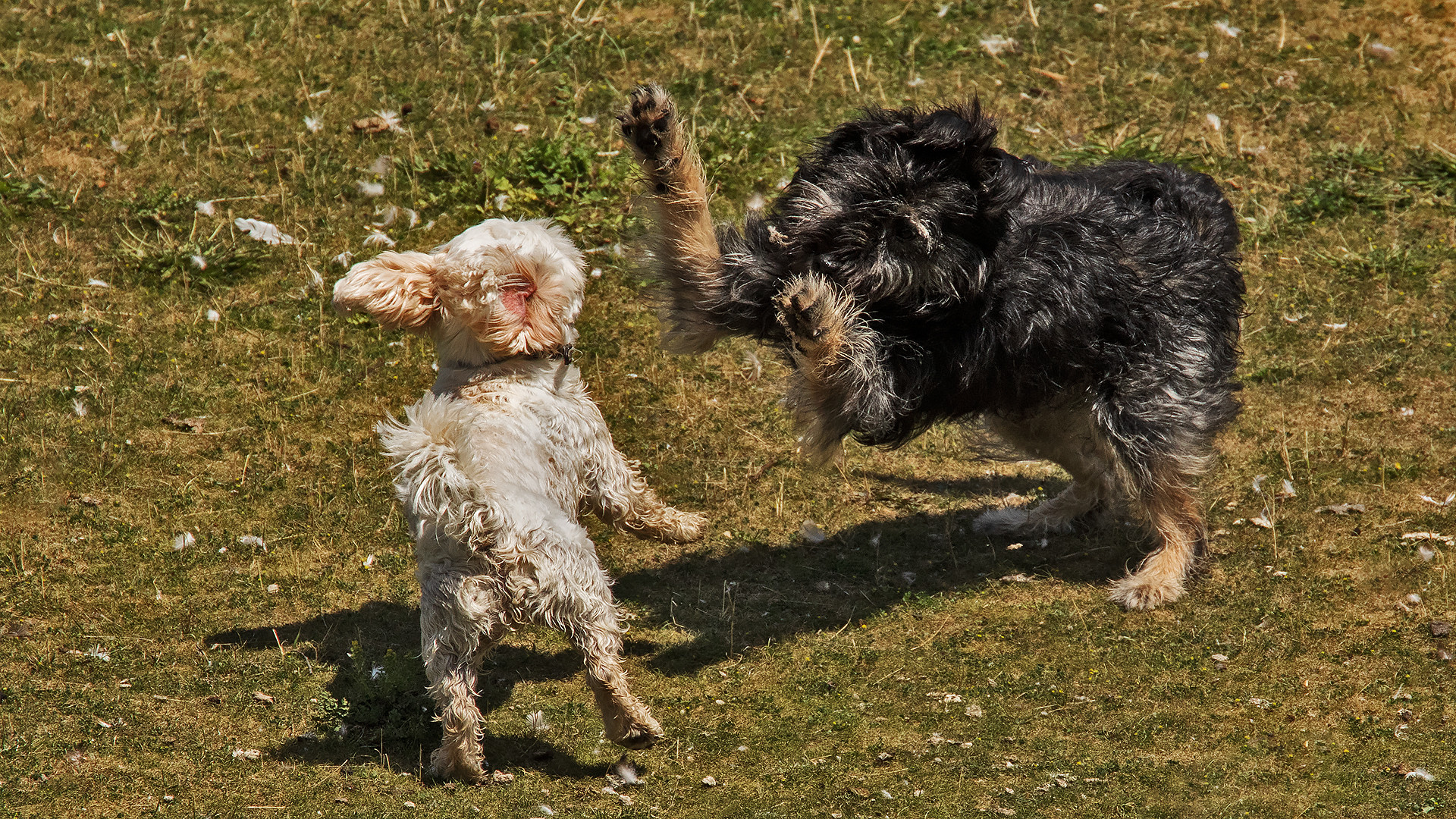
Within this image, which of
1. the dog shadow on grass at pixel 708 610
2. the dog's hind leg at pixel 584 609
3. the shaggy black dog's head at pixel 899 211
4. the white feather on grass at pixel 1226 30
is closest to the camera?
the dog's hind leg at pixel 584 609

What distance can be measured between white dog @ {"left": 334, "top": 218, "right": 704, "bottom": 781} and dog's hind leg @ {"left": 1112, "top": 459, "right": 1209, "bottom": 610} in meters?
2.82

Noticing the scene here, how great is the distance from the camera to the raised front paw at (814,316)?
5320mm

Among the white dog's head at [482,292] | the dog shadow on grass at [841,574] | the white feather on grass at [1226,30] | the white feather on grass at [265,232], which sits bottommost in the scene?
the dog shadow on grass at [841,574]

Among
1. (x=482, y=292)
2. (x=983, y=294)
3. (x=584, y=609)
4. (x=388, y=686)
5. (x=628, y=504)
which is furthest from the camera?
Result: (x=983, y=294)

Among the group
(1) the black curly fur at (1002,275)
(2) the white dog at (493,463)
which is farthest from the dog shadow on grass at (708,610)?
(1) the black curly fur at (1002,275)

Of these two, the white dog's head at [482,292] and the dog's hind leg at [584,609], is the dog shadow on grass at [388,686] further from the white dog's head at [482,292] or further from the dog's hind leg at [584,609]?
the white dog's head at [482,292]

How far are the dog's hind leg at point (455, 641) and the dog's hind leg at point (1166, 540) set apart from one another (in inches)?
137

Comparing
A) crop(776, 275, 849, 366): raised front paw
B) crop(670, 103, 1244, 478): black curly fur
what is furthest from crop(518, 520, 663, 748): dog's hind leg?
crop(670, 103, 1244, 478): black curly fur

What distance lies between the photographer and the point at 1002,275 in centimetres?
583

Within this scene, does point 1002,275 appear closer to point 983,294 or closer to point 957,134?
point 983,294

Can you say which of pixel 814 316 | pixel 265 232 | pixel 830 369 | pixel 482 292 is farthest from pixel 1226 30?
pixel 482 292

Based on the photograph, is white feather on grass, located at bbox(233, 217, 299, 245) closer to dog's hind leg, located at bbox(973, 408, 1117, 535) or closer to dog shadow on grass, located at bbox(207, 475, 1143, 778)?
dog shadow on grass, located at bbox(207, 475, 1143, 778)

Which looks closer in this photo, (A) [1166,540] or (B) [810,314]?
(B) [810,314]

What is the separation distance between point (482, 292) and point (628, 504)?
1285mm
